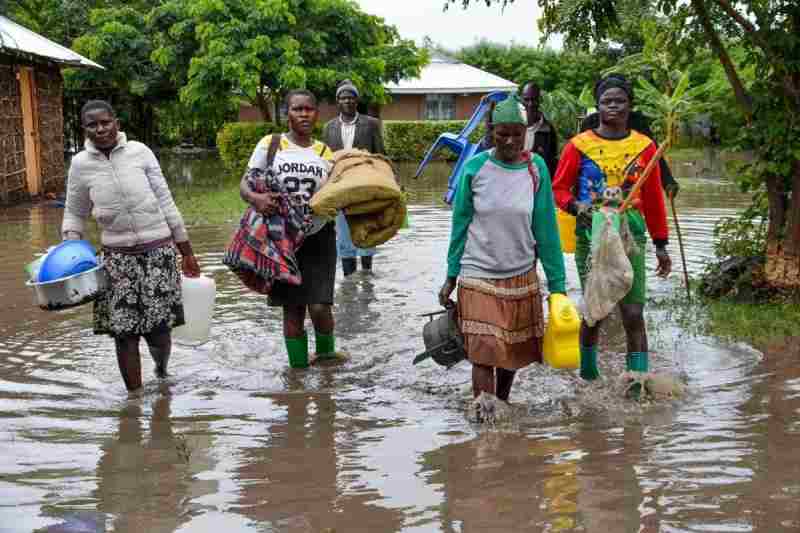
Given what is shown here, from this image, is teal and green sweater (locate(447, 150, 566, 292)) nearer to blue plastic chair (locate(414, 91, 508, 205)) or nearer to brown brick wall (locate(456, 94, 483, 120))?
blue plastic chair (locate(414, 91, 508, 205))

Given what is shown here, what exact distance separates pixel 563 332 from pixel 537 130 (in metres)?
4.02

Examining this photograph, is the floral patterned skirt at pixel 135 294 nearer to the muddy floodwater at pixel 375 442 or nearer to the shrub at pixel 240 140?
the muddy floodwater at pixel 375 442

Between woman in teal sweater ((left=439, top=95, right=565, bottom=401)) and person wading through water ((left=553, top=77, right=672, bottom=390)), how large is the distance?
66 cm

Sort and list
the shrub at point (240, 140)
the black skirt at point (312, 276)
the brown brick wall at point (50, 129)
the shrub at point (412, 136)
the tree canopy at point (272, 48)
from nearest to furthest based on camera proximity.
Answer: the black skirt at point (312, 276) → the brown brick wall at point (50, 129) → the tree canopy at point (272, 48) → the shrub at point (240, 140) → the shrub at point (412, 136)

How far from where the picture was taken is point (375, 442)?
5250mm

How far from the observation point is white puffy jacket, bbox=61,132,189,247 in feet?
19.4

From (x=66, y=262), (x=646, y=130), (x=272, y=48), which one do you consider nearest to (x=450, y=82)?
(x=272, y=48)

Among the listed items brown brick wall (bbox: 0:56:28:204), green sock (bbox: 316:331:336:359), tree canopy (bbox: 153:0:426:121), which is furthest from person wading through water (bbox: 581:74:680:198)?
tree canopy (bbox: 153:0:426:121)

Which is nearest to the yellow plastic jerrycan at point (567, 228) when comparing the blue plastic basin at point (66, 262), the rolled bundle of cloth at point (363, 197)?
the rolled bundle of cloth at point (363, 197)

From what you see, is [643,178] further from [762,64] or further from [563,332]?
[762,64]

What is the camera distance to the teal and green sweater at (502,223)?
17.2ft

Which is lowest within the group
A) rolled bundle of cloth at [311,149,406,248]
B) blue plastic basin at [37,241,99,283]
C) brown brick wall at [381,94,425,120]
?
blue plastic basin at [37,241,99,283]

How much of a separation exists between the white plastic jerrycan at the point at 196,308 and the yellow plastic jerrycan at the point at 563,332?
2260 mm

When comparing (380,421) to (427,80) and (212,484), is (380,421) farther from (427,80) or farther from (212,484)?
(427,80)
